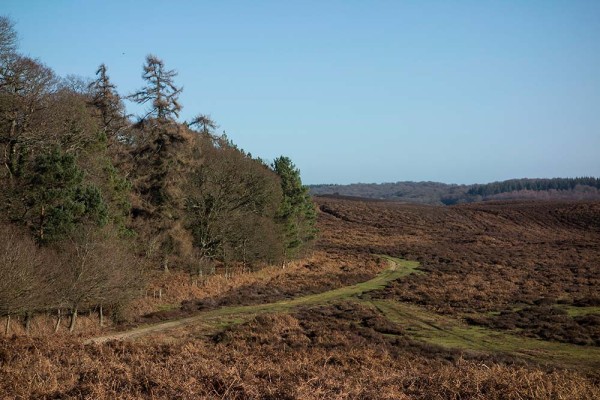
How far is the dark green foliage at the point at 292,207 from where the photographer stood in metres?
46.3

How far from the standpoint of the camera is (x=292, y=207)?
47156 mm

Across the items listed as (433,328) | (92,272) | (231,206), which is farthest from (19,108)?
(433,328)

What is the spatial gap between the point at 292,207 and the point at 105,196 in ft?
72.1

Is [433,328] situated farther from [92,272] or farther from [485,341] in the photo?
[92,272]

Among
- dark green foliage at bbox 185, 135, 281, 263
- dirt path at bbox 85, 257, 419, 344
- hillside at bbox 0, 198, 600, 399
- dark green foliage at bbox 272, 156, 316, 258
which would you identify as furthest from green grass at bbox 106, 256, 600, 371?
dark green foliage at bbox 272, 156, 316, 258

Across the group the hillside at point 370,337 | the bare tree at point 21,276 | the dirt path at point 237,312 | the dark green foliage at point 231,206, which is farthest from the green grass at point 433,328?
the dark green foliage at point 231,206

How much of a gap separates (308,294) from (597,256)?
43.0m

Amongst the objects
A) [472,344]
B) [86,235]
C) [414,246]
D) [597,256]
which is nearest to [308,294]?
[472,344]

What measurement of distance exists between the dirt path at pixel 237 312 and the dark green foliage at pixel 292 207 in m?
8.72

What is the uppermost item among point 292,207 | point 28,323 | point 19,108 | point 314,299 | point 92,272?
point 19,108

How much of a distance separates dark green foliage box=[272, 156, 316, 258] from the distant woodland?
3.14m

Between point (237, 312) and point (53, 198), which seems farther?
point (237, 312)

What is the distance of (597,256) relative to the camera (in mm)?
59906

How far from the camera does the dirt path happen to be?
2375cm
